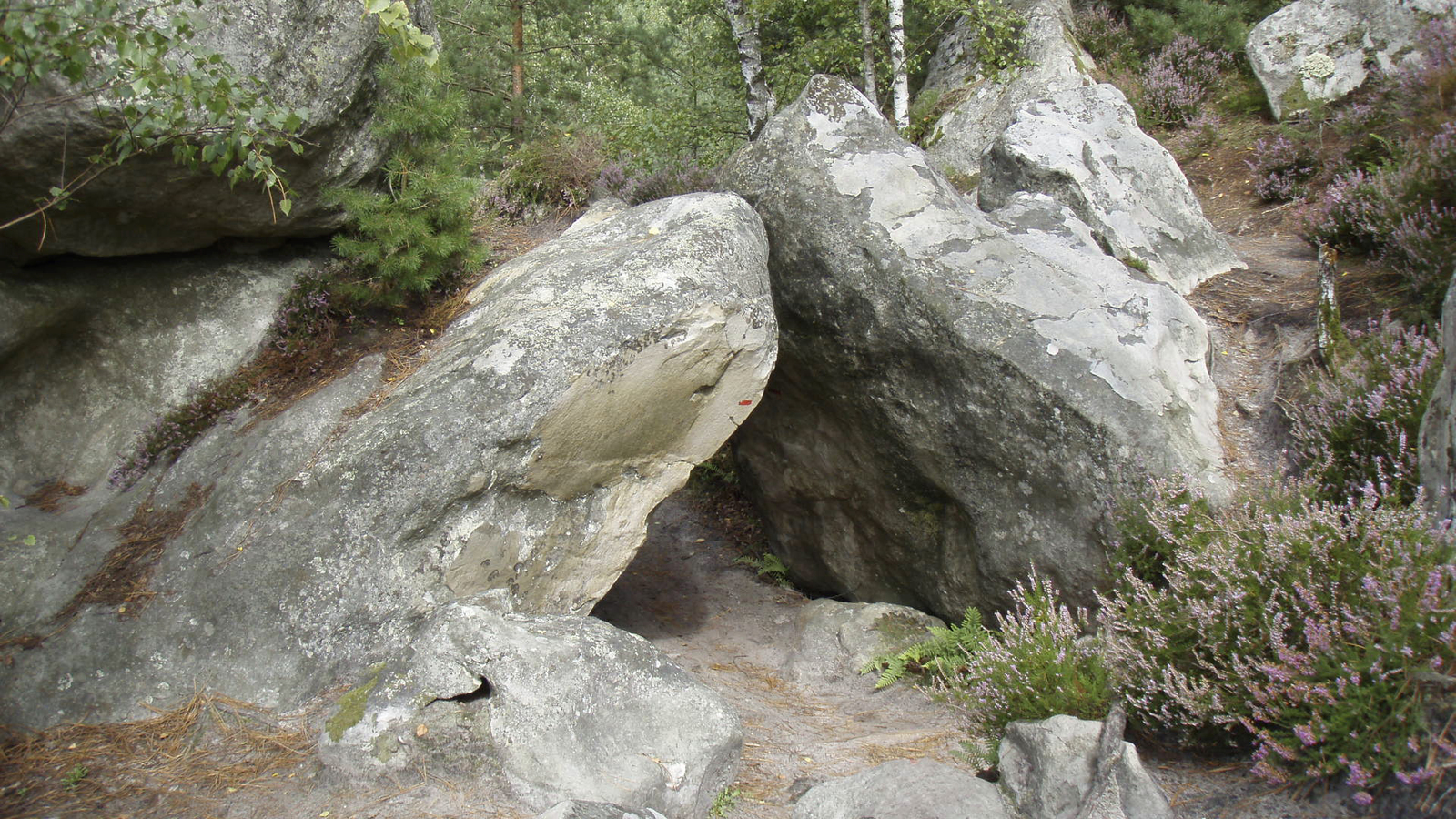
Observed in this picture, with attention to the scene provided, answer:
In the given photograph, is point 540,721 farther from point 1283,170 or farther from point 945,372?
point 1283,170

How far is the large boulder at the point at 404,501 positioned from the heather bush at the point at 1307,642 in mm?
2796

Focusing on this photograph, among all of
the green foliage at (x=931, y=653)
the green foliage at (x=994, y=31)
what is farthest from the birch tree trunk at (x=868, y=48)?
the green foliage at (x=931, y=653)

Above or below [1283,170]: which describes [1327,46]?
above

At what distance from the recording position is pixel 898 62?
10055 millimetres

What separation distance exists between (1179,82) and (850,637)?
941 centimetres

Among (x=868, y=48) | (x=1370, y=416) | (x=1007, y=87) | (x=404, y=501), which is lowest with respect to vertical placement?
(x=404, y=501)

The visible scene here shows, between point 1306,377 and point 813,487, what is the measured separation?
366 centimetres

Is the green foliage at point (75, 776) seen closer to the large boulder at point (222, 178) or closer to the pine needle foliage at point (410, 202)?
the large boulder at point (222, 178)

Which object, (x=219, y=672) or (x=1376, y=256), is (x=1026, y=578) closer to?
(x=1376, y=256)

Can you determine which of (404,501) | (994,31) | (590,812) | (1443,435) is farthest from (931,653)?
(994,31)

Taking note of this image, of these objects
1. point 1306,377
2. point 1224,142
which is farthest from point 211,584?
point 1224,142

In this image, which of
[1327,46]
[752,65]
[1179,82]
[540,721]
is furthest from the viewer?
[1179,82]

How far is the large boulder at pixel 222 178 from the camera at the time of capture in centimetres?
484

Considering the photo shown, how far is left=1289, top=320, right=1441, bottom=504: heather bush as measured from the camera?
4227 millimetres
